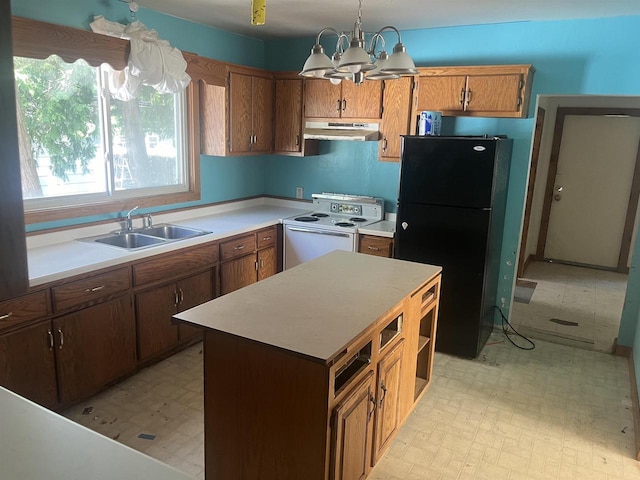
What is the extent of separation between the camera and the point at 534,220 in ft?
20.4

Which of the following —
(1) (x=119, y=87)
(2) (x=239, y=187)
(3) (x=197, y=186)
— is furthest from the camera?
(2) (x=239, y=187)

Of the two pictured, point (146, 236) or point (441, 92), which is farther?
point (441, 92)

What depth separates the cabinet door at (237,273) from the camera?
12.4 ft

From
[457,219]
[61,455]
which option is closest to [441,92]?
[457,219]

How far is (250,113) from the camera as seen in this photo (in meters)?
4.27

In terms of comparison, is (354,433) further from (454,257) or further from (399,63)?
(454,257)

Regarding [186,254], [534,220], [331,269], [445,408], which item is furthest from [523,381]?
[534,220]

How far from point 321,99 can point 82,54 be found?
2.04m

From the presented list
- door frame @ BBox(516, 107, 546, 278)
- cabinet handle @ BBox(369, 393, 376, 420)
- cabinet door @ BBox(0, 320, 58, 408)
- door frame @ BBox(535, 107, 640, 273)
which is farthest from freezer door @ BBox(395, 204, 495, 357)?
door frame @ BBox(535, 107, 640, 273)

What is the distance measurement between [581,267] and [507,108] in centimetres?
364

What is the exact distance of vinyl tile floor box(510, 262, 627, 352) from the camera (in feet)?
13.7

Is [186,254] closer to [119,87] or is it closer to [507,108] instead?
[119,87]

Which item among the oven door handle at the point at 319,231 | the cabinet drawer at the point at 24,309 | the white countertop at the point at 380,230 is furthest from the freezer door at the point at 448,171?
the cabinet drawer at the point at 24,309

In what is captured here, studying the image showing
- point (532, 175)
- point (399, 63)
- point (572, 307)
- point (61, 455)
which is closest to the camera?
point (61, 455)
